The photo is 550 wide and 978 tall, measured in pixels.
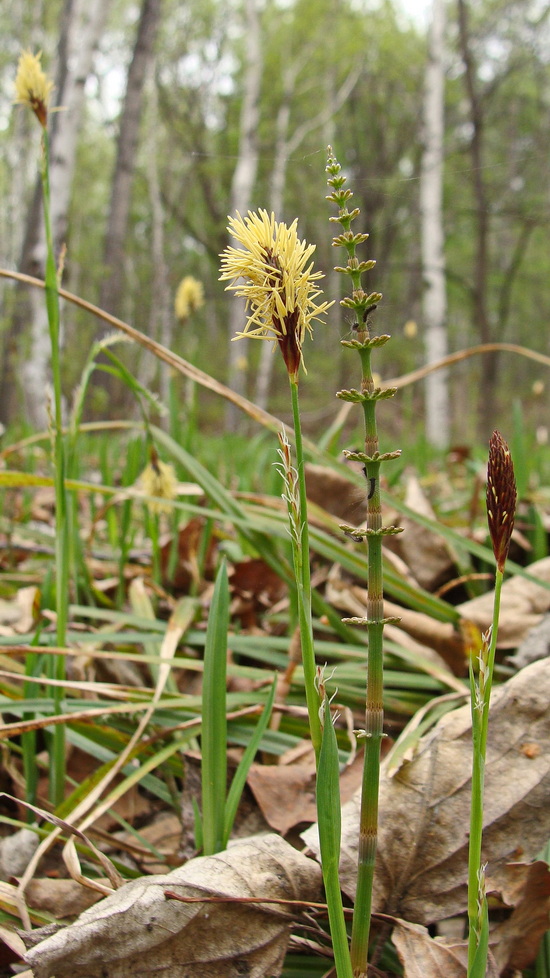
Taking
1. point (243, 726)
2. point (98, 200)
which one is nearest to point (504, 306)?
point (243, 726)

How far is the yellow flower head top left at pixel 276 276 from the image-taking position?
17.1 inches

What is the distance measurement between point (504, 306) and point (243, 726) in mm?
10054

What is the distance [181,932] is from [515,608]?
907 mm

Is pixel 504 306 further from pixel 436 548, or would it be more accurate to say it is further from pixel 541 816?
pixel 541 816

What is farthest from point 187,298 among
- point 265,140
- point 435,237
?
point 265,140

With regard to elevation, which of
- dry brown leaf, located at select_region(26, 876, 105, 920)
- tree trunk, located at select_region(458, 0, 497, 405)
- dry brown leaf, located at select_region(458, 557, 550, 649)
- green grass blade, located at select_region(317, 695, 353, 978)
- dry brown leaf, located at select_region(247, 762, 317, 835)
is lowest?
dry brown leaf, located at select_region(26, 876, 105, 920)

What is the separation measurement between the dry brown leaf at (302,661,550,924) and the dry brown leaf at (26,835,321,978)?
72mm

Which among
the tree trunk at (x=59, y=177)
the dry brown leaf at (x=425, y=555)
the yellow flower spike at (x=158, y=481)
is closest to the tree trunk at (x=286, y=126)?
the tree trunk at (x=59, y=177)

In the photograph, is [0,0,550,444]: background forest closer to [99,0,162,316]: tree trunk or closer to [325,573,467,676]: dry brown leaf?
[99,0,162,316]: tree trunk

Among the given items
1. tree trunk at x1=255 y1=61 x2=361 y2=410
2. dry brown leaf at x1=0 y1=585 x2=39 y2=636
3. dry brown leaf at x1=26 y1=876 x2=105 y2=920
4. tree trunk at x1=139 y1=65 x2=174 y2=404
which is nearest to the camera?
dry brown leaf at x1=26 y1=876 x2=105 y2=920

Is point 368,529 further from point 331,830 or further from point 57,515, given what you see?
point 57,515

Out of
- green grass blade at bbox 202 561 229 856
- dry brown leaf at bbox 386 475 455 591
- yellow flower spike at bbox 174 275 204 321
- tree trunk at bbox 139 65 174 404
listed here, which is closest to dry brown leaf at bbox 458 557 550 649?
dry brown leaf at bbox 386 475 455 591

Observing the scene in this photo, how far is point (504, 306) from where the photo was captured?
Result: 32.6ft

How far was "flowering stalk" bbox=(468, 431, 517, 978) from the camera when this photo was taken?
427 millimetres
